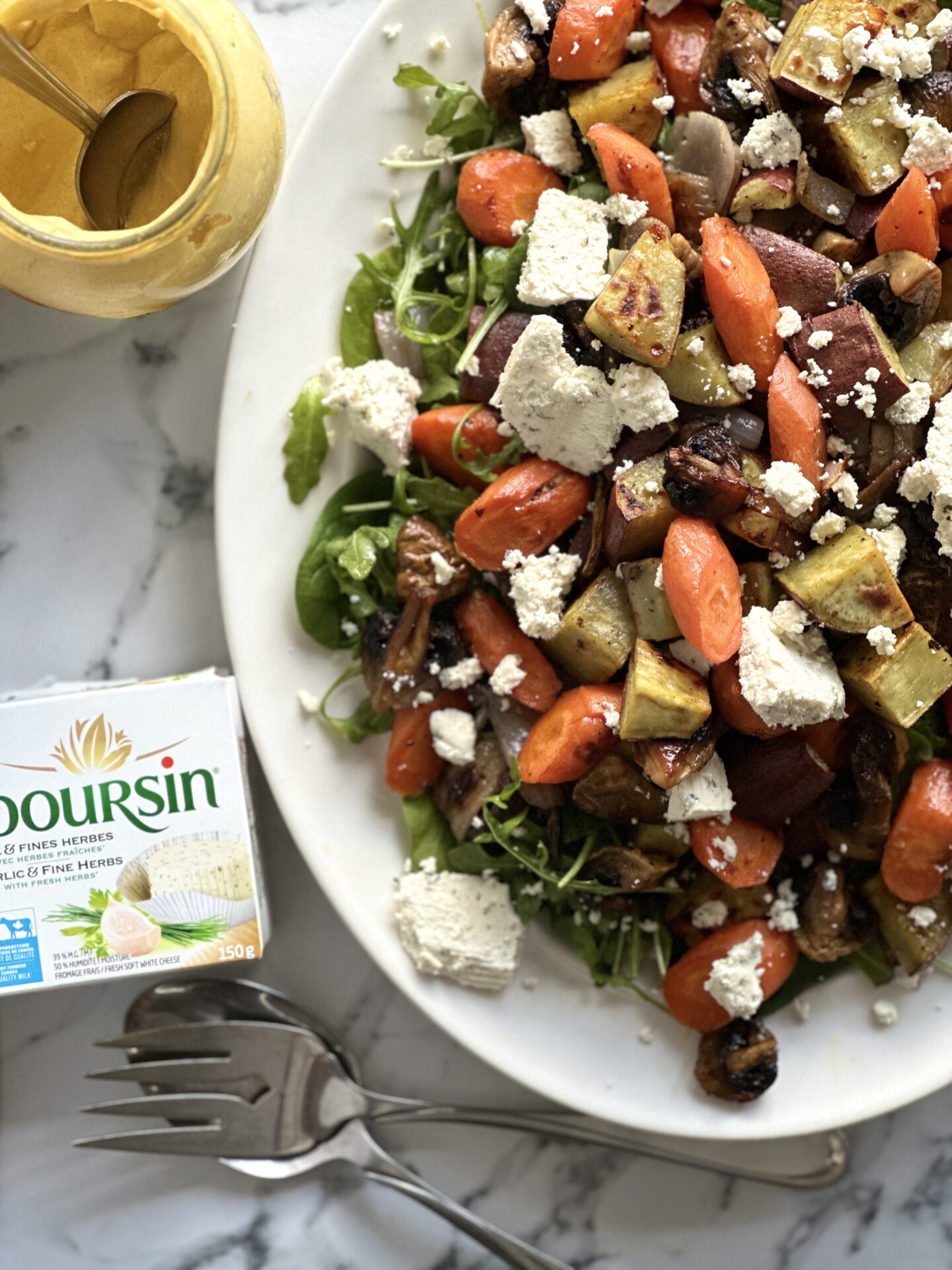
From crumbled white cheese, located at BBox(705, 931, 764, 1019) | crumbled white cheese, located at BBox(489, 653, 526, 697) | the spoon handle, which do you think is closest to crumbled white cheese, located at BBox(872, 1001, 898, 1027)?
crumbled white cheese, located at BBox(705, 931, 764, 1019)

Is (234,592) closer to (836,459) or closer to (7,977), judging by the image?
(7,977)

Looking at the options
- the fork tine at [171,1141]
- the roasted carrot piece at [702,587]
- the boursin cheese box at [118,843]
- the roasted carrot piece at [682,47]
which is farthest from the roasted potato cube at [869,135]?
the fork tine at [171,1141]

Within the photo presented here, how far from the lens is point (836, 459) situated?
176cm

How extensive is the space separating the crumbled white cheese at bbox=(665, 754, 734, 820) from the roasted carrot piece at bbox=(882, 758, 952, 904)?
33 cm

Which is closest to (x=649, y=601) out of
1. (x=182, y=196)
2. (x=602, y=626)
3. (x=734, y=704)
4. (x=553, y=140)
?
(x=602, y=626)

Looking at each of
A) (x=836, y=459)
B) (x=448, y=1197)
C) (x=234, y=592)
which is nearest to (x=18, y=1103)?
(x=448, y=1197)

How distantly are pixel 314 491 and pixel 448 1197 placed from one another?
1.47 m

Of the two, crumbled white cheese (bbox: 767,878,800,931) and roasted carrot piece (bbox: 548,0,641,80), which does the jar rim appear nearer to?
roasted carrot piece (bbox: 548,0,641,80)

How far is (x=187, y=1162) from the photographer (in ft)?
7.47

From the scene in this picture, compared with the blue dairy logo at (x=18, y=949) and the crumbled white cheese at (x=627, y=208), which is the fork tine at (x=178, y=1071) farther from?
the crumbled white cheese at (x=627, y=208)

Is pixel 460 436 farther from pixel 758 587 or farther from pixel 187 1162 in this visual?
pixel 187 1162

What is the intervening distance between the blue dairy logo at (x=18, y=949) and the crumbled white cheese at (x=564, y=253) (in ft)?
4.52

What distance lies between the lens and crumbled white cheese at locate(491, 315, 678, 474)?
66.1 inches

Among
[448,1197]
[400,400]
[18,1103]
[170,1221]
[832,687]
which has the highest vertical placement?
[400,400]
